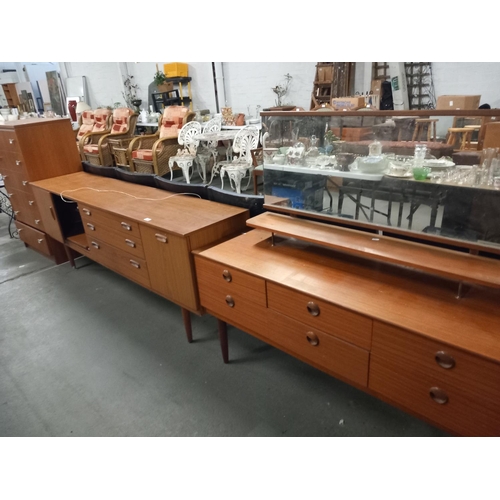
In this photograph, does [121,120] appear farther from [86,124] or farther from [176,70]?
[176,70]

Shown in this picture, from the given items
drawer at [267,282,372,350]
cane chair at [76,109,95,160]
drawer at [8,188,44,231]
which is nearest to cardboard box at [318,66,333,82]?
cane chair at [76,109,95,160]

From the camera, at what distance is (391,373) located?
121 cm

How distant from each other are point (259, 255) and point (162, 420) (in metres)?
0.86

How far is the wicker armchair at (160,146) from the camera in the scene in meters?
4.82

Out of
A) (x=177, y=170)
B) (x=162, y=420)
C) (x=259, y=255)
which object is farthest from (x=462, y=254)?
(x=177, y=170)

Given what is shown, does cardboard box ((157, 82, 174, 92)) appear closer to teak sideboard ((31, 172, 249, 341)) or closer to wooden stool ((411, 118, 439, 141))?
teak sideboard ((31, 172, 249, 341))

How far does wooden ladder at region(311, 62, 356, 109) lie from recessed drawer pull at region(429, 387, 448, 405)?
15.4 feet

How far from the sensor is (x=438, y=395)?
112 cm

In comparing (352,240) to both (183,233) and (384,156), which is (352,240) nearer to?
(384,156)

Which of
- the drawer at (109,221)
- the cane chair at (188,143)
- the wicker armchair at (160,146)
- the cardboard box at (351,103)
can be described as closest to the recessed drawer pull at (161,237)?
the drawer at (109,221)

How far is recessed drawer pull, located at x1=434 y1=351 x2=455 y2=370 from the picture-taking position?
41.4 inches

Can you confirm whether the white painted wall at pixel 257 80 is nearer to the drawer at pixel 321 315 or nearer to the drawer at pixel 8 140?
the drawer at pixel 8 140

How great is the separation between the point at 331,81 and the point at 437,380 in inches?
188

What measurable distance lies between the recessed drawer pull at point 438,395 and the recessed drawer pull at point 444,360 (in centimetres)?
9
